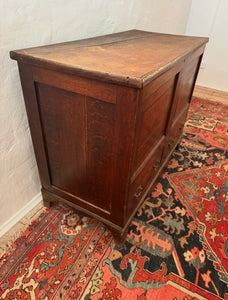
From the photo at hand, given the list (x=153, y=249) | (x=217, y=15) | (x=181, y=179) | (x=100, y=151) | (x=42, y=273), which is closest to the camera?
(x=100, y=151)

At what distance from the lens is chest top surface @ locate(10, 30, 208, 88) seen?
0.77m

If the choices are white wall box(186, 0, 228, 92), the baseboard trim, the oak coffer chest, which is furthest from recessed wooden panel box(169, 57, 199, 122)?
white wall box(186, 0, 228, 92)

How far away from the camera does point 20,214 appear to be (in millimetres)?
1383

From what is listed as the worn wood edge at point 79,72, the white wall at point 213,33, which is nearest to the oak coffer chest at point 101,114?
the worn wood edge at point 79,72

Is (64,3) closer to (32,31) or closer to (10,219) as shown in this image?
(32,31)

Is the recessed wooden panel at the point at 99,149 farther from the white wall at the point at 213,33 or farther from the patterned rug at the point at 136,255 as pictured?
the white wall at the point at 213,33

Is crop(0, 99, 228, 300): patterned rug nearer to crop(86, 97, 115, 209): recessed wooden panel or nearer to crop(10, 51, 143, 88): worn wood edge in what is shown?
crop(86, 97, 115, 209): recessed wooden panel

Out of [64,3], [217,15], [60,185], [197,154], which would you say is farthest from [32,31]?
[217,15]

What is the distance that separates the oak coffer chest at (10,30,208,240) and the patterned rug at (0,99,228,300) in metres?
0.16

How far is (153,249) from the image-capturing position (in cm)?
128

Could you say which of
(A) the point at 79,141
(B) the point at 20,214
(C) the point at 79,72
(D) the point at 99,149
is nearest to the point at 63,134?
(A) the point at 79,141

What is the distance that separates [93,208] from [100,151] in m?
0.40

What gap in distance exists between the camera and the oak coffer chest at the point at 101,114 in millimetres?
814

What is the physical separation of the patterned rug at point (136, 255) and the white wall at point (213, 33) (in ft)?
8.10
